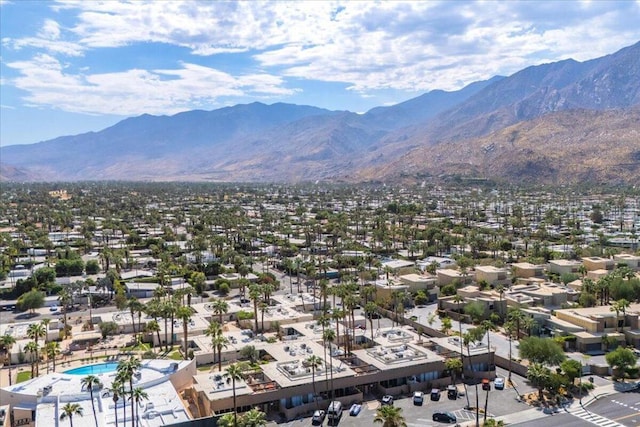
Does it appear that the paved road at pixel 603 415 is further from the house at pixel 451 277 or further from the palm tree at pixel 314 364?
the house at pixel 451 277

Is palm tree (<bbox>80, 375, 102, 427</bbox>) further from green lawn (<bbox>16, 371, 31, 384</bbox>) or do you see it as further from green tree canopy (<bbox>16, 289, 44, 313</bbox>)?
green tree canopy (<bbox>16, 289, 44, 313</bbox>)

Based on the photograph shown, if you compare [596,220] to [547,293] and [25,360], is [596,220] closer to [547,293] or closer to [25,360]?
[547,293]

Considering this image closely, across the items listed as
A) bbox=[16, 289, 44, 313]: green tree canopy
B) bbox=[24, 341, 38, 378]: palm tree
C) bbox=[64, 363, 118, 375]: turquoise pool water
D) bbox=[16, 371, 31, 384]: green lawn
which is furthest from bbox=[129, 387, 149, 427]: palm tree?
bbox=[16, 289, 44, 313]: green tree canopy

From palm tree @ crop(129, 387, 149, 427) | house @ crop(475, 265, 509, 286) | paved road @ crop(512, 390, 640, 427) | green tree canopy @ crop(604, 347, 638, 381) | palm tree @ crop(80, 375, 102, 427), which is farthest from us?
house @ crop(475, 265, 509, 286)

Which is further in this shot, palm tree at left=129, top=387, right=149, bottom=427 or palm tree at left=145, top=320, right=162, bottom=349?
palm tree at left=145, top=320, right=162, bottom=349

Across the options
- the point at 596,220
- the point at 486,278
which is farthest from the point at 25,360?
the point at 596,220

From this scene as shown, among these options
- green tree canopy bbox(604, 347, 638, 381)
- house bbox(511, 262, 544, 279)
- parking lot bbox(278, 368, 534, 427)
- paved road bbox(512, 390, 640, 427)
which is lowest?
parking lot bbox(278, 368, 534, 427)

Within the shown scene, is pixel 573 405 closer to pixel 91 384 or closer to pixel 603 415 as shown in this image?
pixel 603 415
